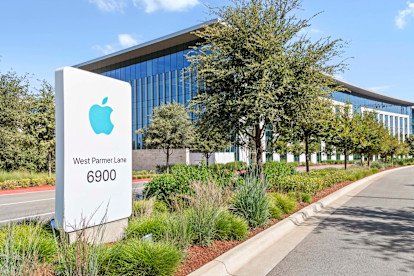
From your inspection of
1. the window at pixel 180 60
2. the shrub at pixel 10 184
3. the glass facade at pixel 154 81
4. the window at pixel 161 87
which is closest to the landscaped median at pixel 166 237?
the shrub at pixel 10 184

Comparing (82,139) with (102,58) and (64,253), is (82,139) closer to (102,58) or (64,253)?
(64,253)

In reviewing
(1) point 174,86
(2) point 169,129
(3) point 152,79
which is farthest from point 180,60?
(2) point 169,129

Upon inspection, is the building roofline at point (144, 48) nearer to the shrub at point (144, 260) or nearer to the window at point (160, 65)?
the window at point (160, 65)

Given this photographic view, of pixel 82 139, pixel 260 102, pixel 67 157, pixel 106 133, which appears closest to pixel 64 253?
pixel 67 157

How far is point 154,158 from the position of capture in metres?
40.8

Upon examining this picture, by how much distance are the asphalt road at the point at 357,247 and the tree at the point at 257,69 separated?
2940 mm

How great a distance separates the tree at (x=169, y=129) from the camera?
90.5ft

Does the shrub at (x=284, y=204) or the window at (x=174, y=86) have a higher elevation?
the window at (x=174, y=86)

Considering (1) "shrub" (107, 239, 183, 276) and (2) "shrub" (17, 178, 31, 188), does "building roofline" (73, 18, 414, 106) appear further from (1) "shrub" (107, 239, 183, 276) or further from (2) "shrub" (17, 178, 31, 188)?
(1) "shrub" (107, 239, 183, 276)

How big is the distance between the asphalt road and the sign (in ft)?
9.71

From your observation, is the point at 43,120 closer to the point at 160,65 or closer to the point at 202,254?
the point at 202,254

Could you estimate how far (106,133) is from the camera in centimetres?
518

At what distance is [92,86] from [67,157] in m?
1.27

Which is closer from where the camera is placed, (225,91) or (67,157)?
(67,157)
